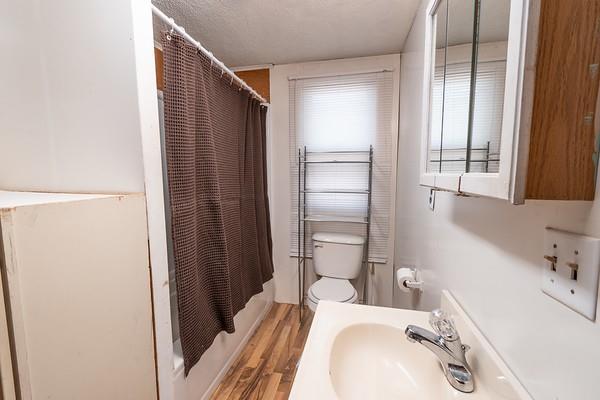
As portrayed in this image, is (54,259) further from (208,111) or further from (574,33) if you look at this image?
(574,33)

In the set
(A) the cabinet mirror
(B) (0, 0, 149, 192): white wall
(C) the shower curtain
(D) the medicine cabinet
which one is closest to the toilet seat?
(C) the shower curtain

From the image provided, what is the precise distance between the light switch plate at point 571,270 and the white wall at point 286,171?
1763mm

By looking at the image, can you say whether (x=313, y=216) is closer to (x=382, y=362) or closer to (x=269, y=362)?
(x=269, y=362)

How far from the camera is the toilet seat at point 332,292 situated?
5.68ft

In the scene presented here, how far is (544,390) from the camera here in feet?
1.36

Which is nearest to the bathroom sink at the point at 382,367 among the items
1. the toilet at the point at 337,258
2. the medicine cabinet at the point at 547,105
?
the medicine cabinet at the point at 547,105

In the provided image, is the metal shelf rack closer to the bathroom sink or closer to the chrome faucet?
the bathroom sink

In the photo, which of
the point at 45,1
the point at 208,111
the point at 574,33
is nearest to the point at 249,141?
the point at 208,111

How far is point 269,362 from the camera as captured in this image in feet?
5.58

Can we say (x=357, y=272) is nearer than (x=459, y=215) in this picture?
No

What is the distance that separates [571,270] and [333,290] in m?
1.60

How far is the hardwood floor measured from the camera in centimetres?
147

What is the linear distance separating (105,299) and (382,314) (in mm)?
946

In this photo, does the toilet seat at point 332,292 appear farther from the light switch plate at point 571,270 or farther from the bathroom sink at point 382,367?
the light switch plate at point 571,270
